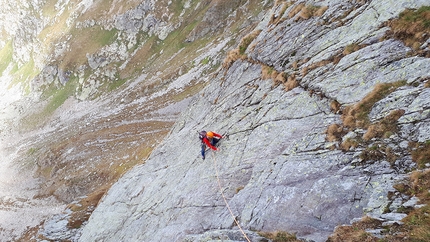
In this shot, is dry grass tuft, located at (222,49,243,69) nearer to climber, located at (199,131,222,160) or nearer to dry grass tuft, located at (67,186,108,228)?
climber, located at (199,131,222,160)

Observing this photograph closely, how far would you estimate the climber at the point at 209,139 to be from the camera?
21666mm

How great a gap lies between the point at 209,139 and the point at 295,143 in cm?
747

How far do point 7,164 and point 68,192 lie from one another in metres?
37.3

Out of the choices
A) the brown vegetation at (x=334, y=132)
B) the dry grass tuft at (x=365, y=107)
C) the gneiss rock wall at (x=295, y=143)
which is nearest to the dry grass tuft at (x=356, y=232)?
the gneiss rock wall at (x=295, y=143)

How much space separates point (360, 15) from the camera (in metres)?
19.1

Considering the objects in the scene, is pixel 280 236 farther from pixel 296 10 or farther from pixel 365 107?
pixel 296 10

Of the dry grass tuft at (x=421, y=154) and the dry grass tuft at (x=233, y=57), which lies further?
the dry grass tuft at (x=233, y=57)

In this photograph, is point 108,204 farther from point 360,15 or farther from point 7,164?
point 7,164

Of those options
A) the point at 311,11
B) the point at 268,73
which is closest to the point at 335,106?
the point at 268,73

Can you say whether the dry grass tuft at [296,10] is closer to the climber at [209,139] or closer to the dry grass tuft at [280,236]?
the climber at [209,139]

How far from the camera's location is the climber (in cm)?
2167

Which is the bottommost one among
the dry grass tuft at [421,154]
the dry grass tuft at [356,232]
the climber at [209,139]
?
the dry grass tuft at [356,232]

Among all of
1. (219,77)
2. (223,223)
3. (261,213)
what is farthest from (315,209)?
(219,77)

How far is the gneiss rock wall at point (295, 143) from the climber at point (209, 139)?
26.0 inches
